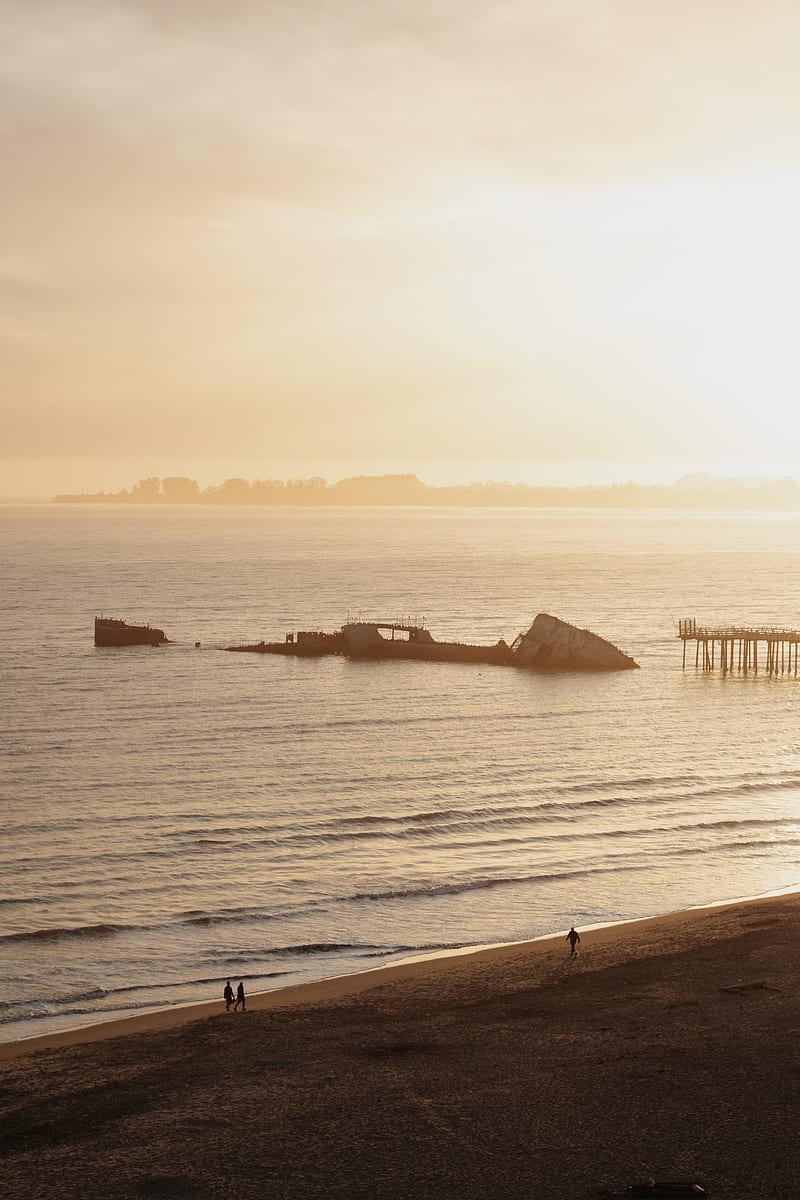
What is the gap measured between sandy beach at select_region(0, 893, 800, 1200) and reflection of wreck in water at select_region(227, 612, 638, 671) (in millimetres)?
63310

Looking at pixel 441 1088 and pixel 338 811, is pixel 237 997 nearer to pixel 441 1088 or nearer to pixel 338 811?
pixel 441 1088

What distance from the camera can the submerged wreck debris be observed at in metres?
101

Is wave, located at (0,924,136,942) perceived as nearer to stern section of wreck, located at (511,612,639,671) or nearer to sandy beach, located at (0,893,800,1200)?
sandy beach, located at (0,893,800,1200)

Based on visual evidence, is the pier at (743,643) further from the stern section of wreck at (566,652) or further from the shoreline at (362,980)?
the shoreline at (362,980)

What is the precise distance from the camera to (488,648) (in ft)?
320

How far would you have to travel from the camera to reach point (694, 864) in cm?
3941

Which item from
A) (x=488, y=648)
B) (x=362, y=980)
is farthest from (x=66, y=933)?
(x=488, y=648)

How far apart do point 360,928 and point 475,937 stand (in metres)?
3.16

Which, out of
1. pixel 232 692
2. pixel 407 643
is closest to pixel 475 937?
pixel 232 692

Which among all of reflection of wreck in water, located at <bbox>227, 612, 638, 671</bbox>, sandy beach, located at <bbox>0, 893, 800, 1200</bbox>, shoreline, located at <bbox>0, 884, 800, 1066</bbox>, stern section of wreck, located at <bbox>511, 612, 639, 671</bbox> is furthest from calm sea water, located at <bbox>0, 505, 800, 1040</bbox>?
reflection of wreck in water, located at <bbox>227, 612, 638, 671</bbox>

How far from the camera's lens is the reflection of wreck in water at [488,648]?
305ft

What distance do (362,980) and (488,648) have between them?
69.0 metres

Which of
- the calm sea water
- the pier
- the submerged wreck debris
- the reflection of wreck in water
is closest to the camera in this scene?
the calm sea water

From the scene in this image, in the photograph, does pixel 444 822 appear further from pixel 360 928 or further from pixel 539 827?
pixel 360 928
